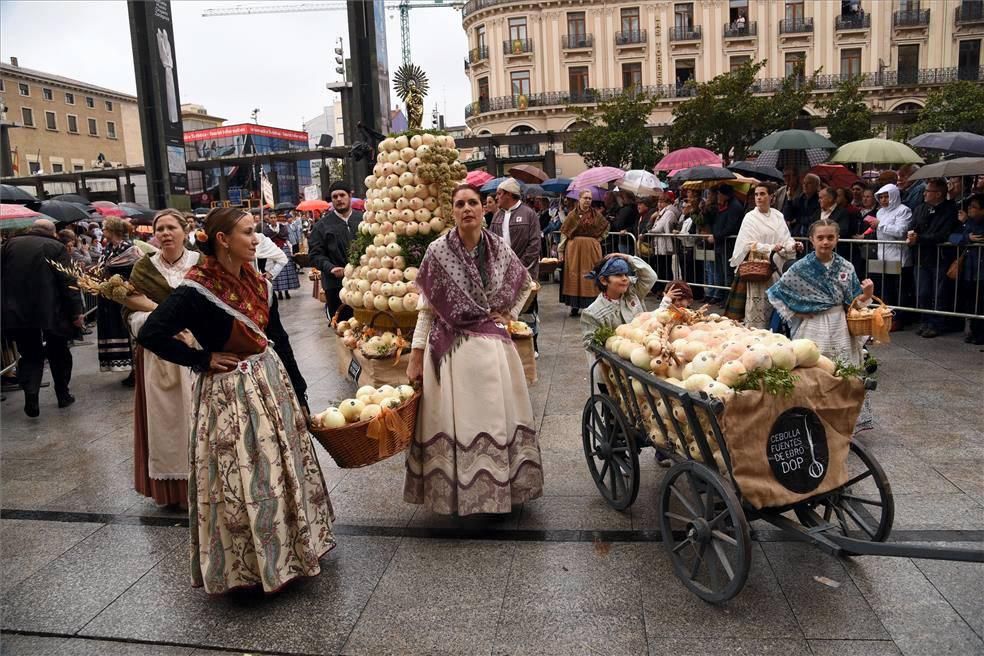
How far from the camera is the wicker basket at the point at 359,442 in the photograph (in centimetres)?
378

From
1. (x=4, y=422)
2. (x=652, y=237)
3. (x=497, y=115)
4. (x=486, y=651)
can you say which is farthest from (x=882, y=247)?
(x=497, y=115)

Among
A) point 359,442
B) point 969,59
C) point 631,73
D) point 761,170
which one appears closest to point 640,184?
point 761,170

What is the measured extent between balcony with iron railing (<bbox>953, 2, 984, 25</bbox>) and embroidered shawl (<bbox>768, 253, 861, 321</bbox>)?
53.4 m

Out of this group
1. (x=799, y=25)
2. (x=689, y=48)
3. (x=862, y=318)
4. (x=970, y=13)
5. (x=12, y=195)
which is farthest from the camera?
(x=689, y=48)

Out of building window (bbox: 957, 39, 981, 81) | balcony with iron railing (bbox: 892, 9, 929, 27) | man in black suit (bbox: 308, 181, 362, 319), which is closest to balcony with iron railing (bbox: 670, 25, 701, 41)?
balcony with iron railing (bbox: 892, 9, 929, 27)

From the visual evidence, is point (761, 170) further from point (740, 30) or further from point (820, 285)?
point (740, 30)

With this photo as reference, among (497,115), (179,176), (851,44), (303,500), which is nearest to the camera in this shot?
(303,500)

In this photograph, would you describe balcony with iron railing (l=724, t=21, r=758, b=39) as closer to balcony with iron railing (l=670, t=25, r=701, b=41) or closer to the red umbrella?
balcony with iron railing (l=670, t=25, r=701, b=41)

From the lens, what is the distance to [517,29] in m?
52.6

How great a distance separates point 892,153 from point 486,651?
11081 millimetres

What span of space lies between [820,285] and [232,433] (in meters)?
4.21

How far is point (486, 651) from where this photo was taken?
3.25m

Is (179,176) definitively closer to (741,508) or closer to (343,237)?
(343,237)

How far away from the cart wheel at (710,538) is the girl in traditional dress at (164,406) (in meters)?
3.27
